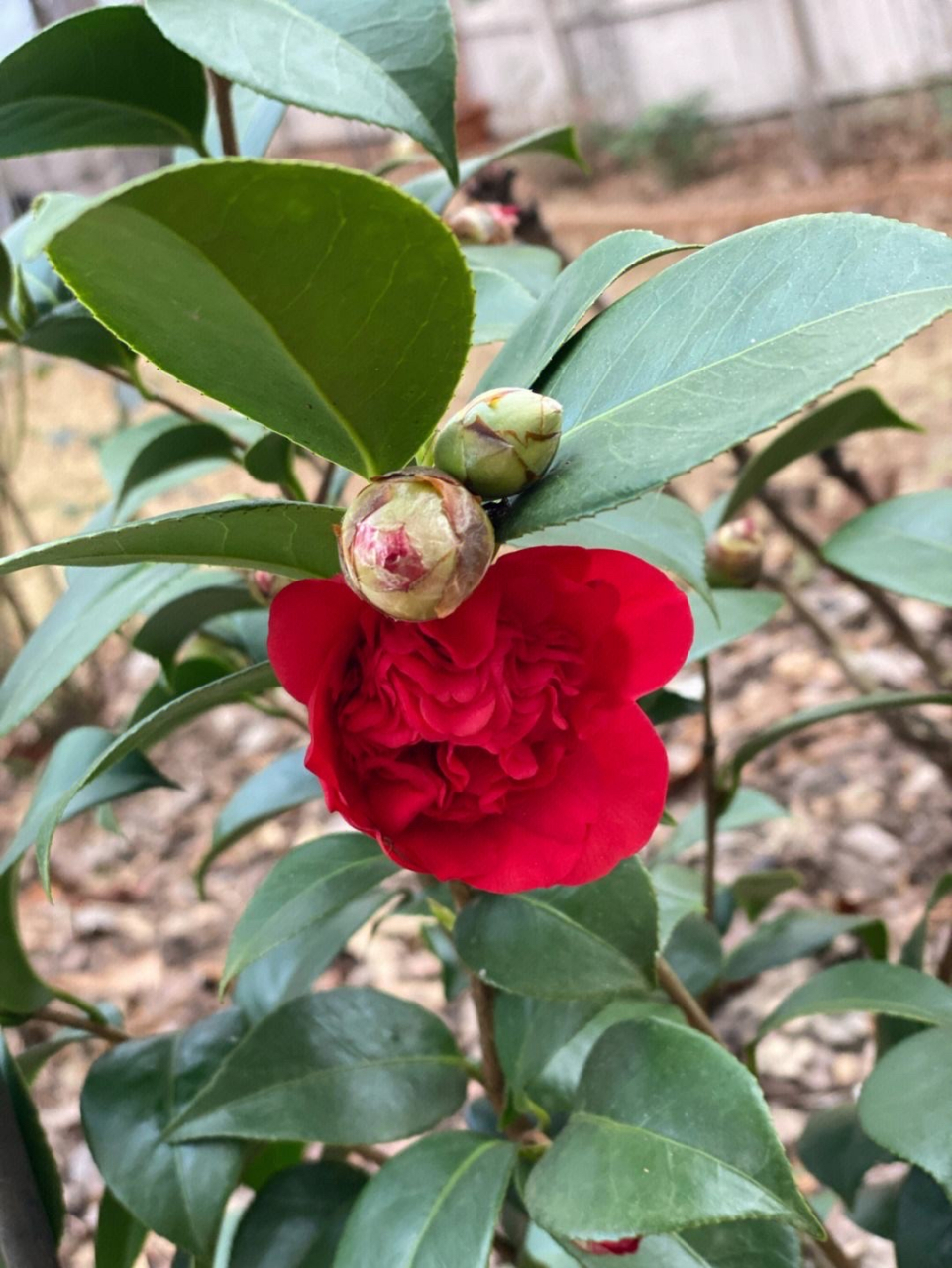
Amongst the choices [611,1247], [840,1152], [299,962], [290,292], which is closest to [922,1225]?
[840,1152]

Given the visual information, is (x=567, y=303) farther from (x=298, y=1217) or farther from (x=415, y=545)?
(x=298, y=1217)

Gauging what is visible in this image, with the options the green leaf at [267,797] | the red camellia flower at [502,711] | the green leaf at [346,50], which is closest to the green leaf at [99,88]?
the green leaf at [346,50]

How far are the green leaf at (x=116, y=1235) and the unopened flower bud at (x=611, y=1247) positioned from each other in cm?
29

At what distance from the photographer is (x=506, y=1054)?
713 millimetres

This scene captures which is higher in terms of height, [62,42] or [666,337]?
[62,42]

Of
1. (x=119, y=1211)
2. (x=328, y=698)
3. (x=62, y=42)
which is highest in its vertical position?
(x=62, y=42)

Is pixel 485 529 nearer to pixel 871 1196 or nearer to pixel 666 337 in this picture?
pixel 666 337

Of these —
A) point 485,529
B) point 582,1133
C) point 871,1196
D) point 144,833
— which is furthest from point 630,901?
point 144,833

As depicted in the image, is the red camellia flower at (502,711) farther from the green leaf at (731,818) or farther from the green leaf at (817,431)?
the green leaf at (731,818)

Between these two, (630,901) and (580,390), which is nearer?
(580,390)

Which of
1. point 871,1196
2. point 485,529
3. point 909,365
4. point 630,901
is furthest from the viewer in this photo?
point 909,365

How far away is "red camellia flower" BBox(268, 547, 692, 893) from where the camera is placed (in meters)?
0.43

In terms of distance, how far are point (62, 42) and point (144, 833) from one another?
5.82 feet

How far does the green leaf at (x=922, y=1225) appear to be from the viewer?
70cm
